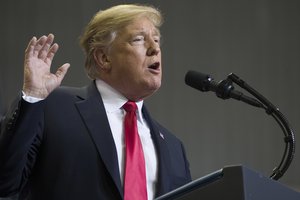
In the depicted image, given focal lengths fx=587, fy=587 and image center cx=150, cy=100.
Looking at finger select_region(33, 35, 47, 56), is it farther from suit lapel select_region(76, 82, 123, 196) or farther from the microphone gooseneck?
the microphone gooseneck

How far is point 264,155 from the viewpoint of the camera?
3422mm

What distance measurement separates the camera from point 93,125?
5.76 ft

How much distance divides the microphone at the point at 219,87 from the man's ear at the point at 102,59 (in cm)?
29

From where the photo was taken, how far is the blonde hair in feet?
6.40

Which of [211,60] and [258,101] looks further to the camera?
[211,60]

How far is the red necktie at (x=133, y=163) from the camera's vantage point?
1.70 meters

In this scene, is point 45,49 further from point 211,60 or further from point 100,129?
point 211,60

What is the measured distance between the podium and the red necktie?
60 cm

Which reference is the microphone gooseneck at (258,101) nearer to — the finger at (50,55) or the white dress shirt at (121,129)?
the white dress shirt at (121,129)

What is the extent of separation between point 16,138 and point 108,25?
61cm

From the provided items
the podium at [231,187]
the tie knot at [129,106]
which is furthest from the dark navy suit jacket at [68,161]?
the podium at [231,187]

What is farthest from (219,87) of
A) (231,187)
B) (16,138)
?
(231,187)

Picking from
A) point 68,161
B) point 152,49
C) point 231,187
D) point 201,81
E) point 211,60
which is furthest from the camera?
point 211,60

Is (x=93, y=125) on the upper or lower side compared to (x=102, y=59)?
lower
